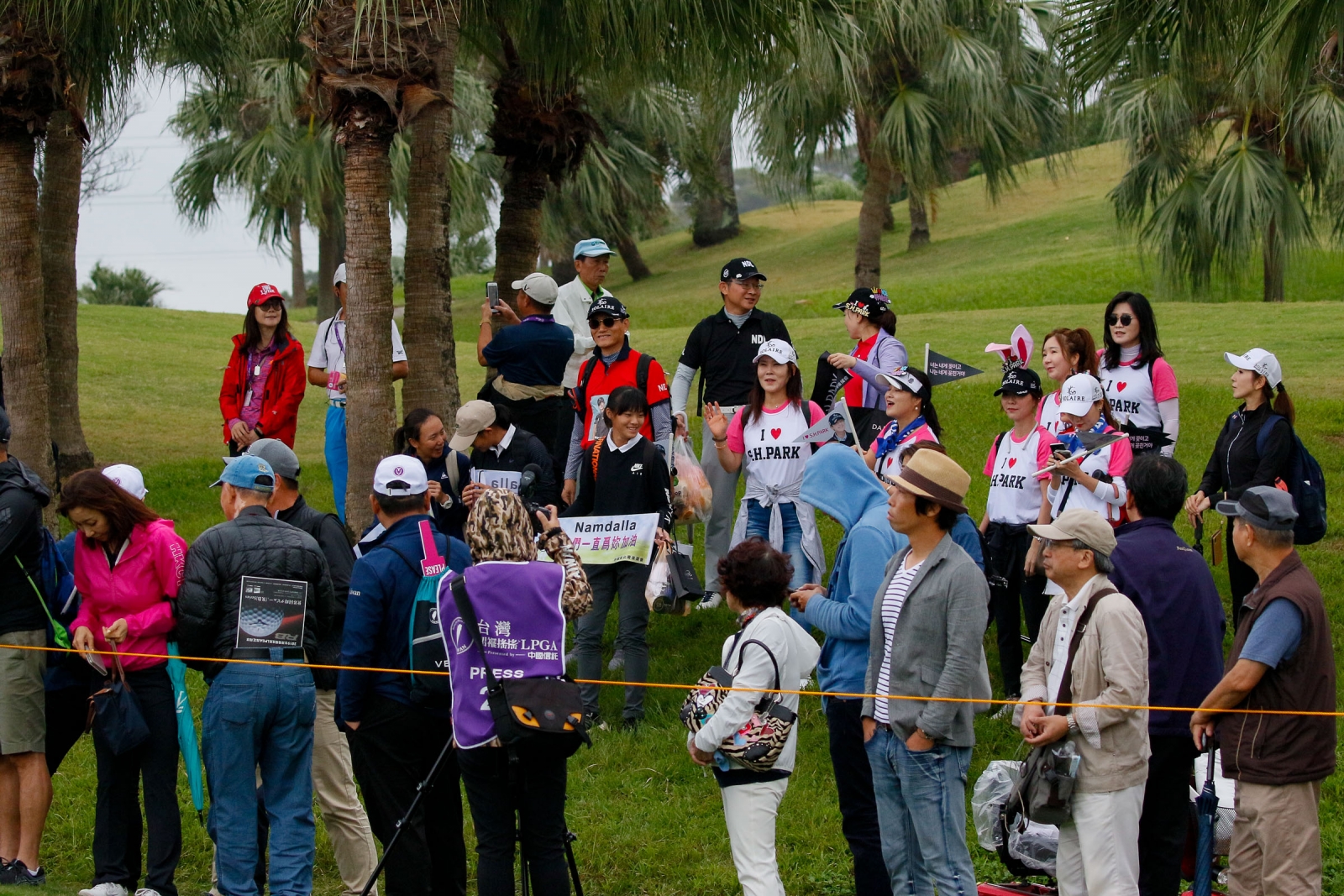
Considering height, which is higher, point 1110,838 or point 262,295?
point 262,295

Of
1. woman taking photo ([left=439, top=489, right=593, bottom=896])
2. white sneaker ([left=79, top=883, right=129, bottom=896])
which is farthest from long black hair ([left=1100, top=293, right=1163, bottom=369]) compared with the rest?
white sneaker ([left=79, top=883, right=129, bottom=896])

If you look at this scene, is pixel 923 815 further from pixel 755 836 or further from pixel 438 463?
pixel 438 463

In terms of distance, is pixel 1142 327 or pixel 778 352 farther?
pixel 1142 327

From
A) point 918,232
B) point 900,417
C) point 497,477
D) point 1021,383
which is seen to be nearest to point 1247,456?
point 1021,383

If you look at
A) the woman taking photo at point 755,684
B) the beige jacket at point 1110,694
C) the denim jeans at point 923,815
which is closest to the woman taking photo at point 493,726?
the woman taking photo at point 755,684

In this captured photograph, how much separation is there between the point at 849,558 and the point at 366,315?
495 cm

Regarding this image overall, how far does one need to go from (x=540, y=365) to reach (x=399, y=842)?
4386mm

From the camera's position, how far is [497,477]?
26.2 ft

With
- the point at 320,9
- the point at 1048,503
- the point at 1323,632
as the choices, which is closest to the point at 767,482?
the point at 1048,503

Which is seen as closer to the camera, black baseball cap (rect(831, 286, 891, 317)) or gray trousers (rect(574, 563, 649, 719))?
gray trousers (rect(574, 563, 649, 719))

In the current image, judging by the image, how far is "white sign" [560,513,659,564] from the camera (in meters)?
Result: 7.79

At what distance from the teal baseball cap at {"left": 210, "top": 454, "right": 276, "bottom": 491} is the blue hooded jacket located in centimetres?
225

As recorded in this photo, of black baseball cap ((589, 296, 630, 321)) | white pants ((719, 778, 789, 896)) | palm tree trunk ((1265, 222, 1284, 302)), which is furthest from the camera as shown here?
palm tree trunk ((1265, 222, 1284, 302))

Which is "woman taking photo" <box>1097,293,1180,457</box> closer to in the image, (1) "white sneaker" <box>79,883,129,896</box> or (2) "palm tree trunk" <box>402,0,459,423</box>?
(2) "palm tree trunk" <box>402,0,459,423</box>
